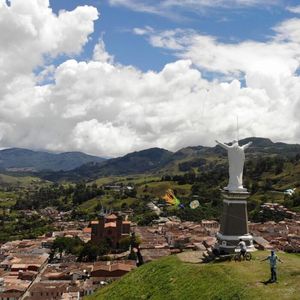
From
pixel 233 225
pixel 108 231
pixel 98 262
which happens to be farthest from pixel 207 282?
pixel 108 231

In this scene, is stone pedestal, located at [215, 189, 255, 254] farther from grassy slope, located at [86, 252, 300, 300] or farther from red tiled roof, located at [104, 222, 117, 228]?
red tiled roof, located at [104, 222, 117, 228]

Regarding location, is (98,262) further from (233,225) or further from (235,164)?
(235,164)

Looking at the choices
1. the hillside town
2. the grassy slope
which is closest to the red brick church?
the hillside town

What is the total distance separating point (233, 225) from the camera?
26.6 m

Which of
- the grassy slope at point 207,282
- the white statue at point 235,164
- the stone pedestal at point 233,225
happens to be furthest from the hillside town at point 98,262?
the white statue at point 235,164

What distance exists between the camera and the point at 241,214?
2673 centimetres

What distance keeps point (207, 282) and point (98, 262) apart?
42950 mm

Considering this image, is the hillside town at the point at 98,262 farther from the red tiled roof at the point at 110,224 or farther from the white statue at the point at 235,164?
the white statue at the point at 235,164

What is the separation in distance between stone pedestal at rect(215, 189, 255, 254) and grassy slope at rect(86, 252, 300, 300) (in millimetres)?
1278

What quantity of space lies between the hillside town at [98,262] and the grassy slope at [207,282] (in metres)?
2.95

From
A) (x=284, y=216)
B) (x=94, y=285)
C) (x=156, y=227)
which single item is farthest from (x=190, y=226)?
(x=94, y=285)

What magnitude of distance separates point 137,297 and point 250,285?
685 centimetres

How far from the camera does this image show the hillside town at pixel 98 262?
51.0 metres

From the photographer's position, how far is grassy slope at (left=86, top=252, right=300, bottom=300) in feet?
62.2
